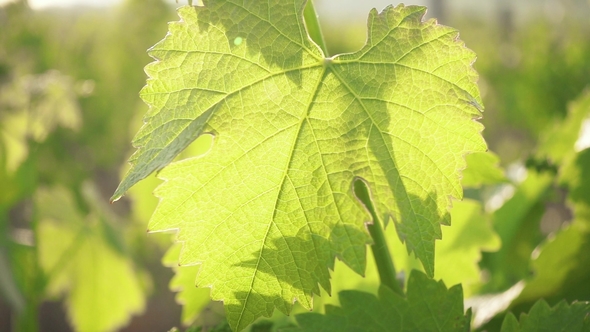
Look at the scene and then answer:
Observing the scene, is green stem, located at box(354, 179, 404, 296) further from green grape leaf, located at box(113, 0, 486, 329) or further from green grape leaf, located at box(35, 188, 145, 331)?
green grape leaf, located at box(35, 188, 145, 331)

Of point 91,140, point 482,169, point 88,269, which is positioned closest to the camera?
point 482,169

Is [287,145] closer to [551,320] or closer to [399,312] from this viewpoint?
[399,312]

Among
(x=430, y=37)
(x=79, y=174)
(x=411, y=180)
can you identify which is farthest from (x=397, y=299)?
(x=79, y=174)

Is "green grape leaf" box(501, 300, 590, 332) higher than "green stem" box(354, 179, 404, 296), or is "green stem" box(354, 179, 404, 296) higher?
"green stem" box(354, 179, 404, 296)

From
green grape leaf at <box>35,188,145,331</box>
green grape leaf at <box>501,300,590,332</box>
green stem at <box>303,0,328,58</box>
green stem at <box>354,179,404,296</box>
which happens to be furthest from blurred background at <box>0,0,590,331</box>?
green grape leaf at <box>501,300,590,332</box>

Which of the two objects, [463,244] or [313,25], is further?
[463,244]

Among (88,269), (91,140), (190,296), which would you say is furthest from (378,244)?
(91,140)

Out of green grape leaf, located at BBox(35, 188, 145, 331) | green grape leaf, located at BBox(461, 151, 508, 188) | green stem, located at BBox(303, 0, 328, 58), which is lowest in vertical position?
green grape leaf, located at BBox(35, 188, 145, 331)
